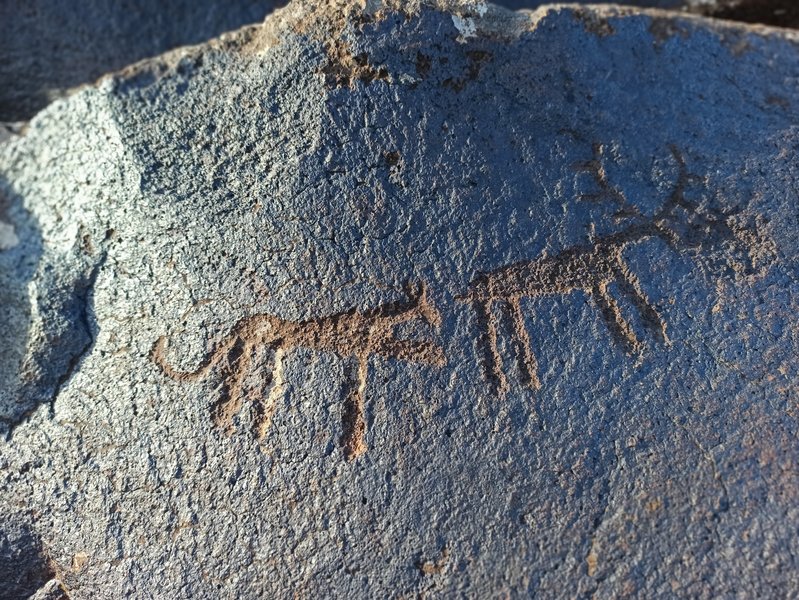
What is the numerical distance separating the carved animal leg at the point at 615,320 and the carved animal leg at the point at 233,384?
0.56 metres

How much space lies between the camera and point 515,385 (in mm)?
1106

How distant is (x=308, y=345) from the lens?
3.72 ft

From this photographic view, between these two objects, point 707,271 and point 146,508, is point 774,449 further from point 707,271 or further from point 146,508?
point 146,508

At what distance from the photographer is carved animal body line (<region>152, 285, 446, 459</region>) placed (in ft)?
3.68

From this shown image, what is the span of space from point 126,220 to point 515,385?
705mm

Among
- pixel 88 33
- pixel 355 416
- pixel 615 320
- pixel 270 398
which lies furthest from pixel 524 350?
pixel 88 33

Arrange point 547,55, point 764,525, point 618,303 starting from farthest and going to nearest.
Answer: point 547,55 → point 618,303 → point 764,525

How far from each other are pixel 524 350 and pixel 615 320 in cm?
16

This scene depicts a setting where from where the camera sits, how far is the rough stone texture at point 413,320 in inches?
41.4

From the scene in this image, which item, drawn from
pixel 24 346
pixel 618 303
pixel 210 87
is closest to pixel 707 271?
pixel 618 303

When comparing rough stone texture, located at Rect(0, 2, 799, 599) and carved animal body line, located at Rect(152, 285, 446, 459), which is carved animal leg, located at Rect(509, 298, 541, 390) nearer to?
rough stone texture, located at Rect(0, 2, 799, 599)

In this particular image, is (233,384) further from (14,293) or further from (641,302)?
(641,302)


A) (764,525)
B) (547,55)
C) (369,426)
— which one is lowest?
(764,525)

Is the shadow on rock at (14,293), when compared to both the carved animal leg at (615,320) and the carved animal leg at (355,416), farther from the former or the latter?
the carved animal leg at (615,320)
